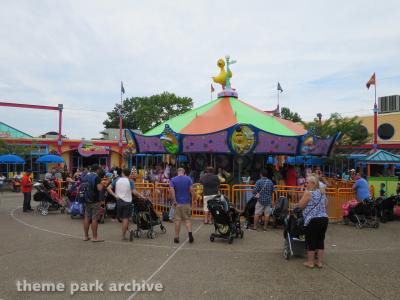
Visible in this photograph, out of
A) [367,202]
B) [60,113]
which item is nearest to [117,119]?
[60,113]

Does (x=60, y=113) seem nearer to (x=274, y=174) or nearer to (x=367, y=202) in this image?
(x=274, y=174)

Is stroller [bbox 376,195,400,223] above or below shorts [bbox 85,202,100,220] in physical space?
below

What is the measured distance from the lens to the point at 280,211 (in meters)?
8.45

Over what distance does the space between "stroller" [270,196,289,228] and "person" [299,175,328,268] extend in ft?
7.67

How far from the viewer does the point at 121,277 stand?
5.18 meters

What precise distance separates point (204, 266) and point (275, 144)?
712cm

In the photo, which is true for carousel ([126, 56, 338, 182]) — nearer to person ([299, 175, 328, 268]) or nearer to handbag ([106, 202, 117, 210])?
handbag ([106, 202, 117, 210])

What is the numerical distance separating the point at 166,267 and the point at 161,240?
1.98 metres

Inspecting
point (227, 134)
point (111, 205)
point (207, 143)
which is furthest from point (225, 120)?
point (111, 205)

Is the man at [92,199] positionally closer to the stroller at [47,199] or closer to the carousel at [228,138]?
the stroller at [47,199]

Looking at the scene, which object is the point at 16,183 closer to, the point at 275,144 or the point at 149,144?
the point at 149,144

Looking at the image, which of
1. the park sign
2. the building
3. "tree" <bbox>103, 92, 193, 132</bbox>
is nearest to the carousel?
the building

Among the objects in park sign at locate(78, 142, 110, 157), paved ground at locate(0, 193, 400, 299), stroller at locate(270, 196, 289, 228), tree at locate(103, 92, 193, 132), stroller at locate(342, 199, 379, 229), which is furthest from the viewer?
tree at locate(103, 92, 193, 132)

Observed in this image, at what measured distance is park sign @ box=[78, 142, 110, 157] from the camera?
2898 cm
